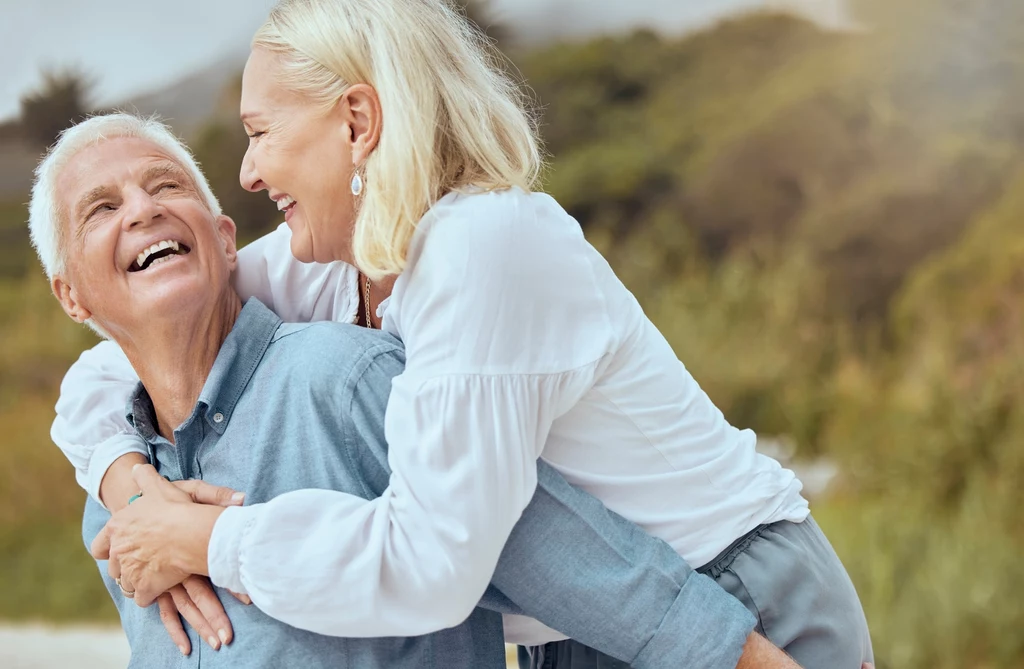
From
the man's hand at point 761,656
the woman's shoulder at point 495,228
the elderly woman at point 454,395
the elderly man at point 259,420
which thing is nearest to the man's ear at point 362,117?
the elderly woman at point 454,395

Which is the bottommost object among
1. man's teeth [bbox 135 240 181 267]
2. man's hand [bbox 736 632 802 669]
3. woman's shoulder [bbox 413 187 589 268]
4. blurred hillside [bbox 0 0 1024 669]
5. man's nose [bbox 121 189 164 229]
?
blurred hillside [bbox 0 0 1024 669]

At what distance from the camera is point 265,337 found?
1.70 metres

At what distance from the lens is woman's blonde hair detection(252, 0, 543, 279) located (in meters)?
1.47

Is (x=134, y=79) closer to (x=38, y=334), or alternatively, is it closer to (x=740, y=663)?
(x=38, y=334)

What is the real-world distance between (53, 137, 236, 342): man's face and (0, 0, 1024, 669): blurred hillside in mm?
3898

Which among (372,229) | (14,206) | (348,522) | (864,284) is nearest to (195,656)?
(348,522)

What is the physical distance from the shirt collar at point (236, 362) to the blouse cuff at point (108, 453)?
33mm

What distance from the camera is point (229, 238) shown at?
1.95 m

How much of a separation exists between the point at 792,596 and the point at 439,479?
63 centimetres

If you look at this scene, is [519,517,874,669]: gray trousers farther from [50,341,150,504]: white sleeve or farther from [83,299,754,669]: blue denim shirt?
[50,341,150,504]: white sleeve

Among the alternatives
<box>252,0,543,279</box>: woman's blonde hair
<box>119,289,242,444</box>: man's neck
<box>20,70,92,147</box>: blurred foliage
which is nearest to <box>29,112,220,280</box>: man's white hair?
<box>119,289,242,444</box>: man's neck

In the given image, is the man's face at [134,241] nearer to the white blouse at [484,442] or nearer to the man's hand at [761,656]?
the white blouse at [484,442]

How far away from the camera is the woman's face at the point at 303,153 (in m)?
1.58

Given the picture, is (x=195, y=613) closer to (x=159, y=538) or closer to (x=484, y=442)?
(x=159, y=538)
